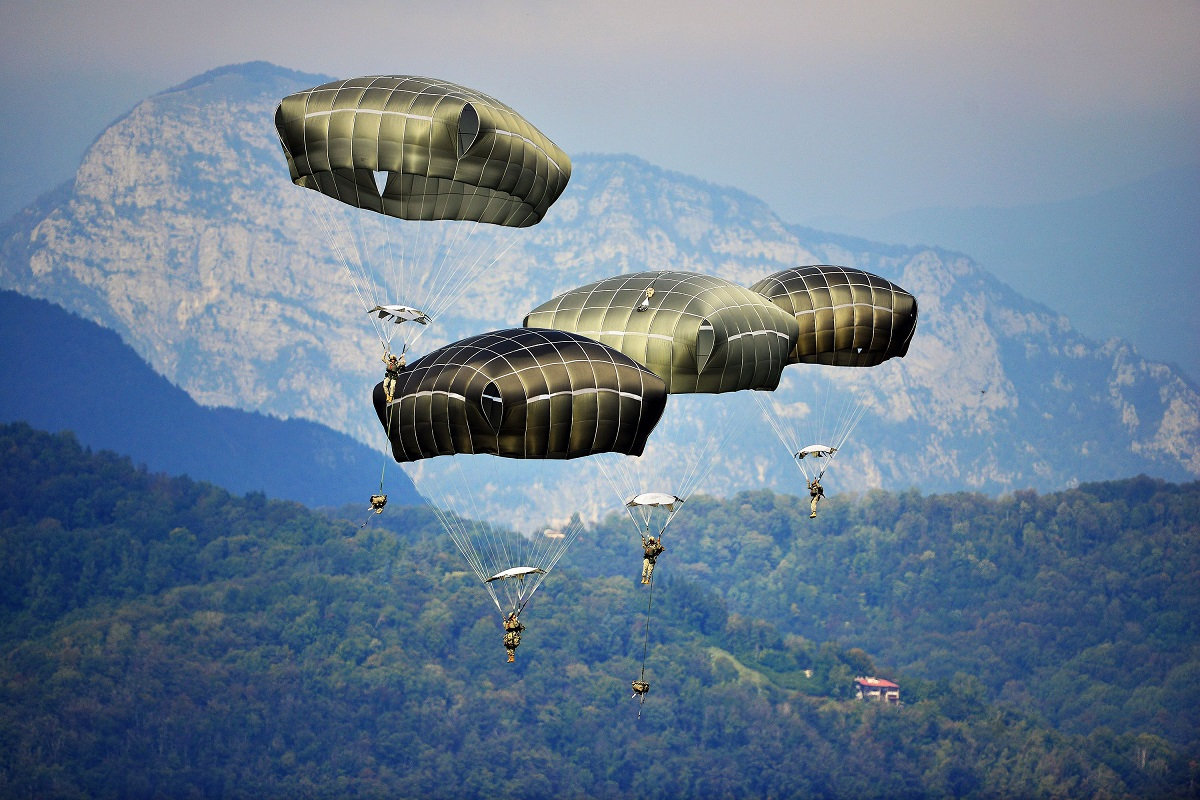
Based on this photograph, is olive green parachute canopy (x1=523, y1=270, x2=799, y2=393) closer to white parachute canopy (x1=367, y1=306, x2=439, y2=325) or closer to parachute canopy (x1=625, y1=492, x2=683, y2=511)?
parachute canopy (x1=625, y1=492, x2=683, y2=511)

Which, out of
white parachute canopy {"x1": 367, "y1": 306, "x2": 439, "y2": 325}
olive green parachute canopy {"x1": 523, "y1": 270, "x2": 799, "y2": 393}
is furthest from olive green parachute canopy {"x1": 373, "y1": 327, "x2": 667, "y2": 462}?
olive green parachute canopy {"x1": 523, "y1": 270, "x2": 799, "y2": 393}

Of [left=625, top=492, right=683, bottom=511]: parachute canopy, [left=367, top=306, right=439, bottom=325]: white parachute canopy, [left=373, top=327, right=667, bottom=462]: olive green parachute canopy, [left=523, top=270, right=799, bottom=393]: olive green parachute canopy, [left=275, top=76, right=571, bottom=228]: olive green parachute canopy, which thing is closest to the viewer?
[left=367, top=306, right=439, bottom=325]: white parachute canopy

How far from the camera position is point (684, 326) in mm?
61938

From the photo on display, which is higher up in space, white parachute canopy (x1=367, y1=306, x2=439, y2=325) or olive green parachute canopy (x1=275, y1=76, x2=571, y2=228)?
olive green parachute canopy (x1=275, y1=76, x2=571, y2=228)

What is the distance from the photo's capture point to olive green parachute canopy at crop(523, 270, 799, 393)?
203 feet

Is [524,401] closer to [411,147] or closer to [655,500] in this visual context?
[655,500]

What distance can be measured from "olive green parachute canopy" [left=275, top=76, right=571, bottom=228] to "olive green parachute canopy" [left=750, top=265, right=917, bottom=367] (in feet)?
50.3

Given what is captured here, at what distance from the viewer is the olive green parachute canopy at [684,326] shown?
61.9 metres

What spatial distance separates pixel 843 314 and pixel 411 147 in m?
20.5

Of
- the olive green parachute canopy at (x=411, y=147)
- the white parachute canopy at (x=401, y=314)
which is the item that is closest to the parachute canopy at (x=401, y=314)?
the white parachute canopy at (x=401, y=314)

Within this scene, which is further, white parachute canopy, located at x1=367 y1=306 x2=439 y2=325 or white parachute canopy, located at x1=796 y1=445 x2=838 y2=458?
white parachute canopy, located at x1=796 y1=445 x2=838 y2=458

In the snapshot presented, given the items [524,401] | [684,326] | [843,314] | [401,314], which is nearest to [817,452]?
[843,314]

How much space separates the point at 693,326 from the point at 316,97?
13.4 meters

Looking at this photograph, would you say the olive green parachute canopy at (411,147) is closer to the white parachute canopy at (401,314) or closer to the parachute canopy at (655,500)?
the white parachute canopy at (401,314)
